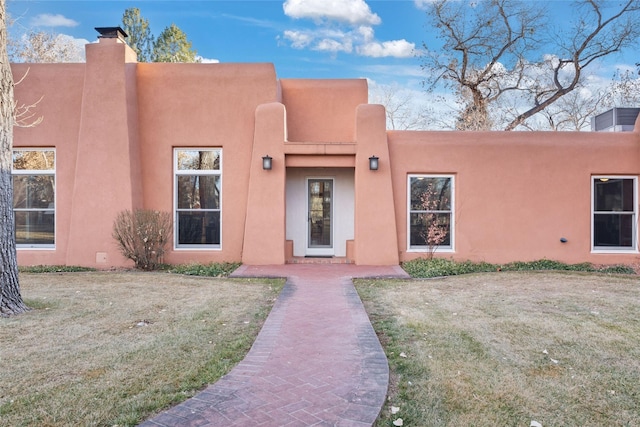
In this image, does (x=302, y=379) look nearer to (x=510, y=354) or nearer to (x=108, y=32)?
(x=510, y=354)

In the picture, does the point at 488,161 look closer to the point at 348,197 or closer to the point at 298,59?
the point at 348,197

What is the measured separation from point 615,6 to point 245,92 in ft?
59.6

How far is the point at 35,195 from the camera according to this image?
412 inches

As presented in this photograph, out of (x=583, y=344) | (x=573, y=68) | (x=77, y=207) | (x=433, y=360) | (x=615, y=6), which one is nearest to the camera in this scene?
(x=433, y=360)

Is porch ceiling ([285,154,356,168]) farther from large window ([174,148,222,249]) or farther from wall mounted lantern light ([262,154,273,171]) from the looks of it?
large window ([174,148,222,249])

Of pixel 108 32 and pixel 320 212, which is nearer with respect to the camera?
pixel 108 32

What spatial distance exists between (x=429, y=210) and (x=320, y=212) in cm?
290

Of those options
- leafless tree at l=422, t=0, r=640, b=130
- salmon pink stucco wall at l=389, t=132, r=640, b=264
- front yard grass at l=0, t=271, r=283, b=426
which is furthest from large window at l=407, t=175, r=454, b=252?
leafless tree at l=422, t=0, r=640, b=130

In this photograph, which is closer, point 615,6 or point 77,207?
point 77,207

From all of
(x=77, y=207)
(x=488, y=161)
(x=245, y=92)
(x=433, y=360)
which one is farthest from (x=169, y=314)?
(x=488, y=161)

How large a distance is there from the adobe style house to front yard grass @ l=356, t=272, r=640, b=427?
333 centimetres

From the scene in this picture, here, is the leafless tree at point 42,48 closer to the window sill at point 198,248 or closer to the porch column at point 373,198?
the window sill at point 198,248

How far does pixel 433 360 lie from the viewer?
13.2 feet

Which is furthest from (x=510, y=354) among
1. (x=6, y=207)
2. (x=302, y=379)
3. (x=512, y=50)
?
(x=512, y=50)
